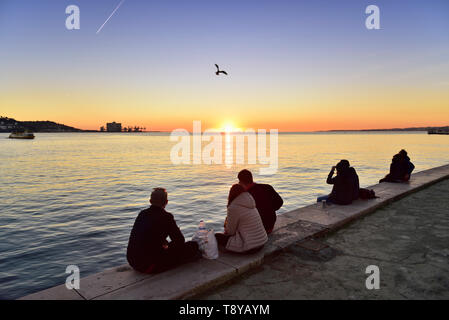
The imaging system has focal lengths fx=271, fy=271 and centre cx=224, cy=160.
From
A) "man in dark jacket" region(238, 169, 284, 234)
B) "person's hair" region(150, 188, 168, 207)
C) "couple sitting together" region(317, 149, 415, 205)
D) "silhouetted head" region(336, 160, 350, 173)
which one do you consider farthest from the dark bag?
"person's hair" region(150, 188, 168, 207)

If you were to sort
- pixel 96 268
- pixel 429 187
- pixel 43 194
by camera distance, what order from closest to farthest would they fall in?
1. pixel 96 268
2. pixel 429 187
3. pixel 43 194

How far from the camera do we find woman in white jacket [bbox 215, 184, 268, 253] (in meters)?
4.43

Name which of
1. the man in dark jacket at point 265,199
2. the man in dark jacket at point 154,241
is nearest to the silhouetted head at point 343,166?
the man in dark jacket at point 265,199

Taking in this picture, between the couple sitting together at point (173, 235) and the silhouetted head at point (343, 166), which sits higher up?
the silhouetted head at point (343, 166)

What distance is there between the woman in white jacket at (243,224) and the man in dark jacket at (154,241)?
91cm

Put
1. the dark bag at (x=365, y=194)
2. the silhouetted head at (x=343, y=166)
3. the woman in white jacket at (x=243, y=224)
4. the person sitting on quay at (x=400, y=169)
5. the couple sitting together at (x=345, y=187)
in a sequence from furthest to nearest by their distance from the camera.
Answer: the person sitting on quay at (x=400, y=169), the dark bag at (x=365, y=194), the couple sitting together at (x=345, y=187), the silhouetted head at (x=343, y=166), the woman in white jacket at (x=243, y=224)

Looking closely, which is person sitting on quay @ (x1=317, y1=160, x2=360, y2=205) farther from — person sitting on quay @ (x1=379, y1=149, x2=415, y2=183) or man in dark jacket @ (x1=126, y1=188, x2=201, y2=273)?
man in dark jacket @ (x1=126, y1=188, x2=201, y2=273)

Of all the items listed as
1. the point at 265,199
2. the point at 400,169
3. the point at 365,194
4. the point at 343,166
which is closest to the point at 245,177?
the point at 265,199

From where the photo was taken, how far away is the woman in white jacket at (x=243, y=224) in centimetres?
443

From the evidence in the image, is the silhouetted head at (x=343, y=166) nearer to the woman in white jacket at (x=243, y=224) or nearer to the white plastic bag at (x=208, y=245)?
the woman in white jacket at (x=243, y=224)
